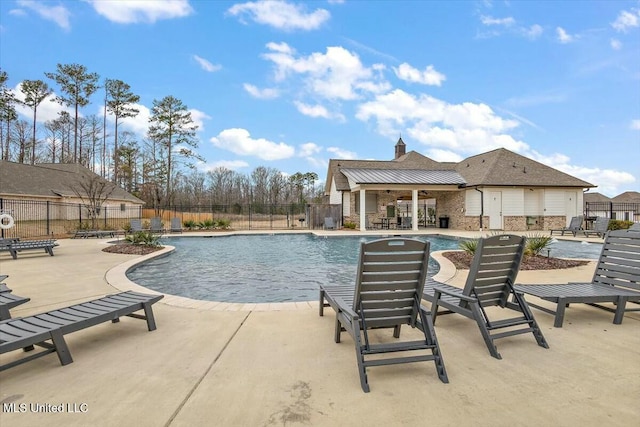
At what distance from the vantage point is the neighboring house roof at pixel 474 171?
62.8ft

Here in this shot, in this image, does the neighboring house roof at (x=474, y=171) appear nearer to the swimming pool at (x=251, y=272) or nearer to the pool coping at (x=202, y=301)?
the swimming pool at (x=251, y=272)

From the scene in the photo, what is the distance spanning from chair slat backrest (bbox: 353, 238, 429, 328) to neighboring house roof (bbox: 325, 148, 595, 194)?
16356mm

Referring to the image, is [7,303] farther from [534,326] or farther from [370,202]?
[370,202]

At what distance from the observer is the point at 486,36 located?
12.8 m

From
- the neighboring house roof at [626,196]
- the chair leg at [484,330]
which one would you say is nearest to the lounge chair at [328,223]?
the chair leg at [484,330]

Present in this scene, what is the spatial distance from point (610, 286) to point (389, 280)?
11.1ft

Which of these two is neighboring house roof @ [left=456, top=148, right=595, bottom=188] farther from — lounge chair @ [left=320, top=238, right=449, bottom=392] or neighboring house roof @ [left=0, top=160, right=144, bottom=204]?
neighboring house roof @ [left=0, top=160, right=144, bottom=204]

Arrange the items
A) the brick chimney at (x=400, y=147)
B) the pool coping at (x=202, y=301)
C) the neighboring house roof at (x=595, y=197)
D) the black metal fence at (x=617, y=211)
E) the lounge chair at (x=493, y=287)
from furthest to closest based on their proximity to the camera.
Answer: the neighboring house roof at (x=595, y=197), the brick chimney at (x=400, y=147), the black metal fence at (x=617, y=211), the pool coping at (x=202, y=301), the lounge chair at (x=493, y=287)

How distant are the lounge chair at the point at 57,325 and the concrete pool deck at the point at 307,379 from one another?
16 centimetres

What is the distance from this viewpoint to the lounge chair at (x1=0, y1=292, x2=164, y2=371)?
229cm

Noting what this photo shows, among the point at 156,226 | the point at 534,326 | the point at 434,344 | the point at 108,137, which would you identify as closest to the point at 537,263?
the point at 534,326

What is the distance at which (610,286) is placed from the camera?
3.83 metres

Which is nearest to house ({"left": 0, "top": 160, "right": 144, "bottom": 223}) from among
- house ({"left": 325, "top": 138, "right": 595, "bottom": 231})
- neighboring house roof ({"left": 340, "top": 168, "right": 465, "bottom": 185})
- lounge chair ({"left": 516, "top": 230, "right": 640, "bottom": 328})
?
neighboring house roof ({"left": 340, "top": 168, "right": 465, "bottom": 185})

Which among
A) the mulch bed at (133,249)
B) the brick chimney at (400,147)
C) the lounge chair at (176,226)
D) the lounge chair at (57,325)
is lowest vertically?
the mulch bed at (133,249)
